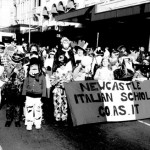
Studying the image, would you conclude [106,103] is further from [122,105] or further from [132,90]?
[132,90]

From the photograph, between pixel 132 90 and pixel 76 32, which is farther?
pixel 76 32

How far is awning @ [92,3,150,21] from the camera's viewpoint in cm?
1258

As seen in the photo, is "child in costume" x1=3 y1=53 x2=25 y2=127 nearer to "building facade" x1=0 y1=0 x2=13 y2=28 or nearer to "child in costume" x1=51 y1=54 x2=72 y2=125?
"child in costume" x1=51 y1=54 x2=72 y2=125

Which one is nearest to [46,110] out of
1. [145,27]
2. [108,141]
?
[108,141]

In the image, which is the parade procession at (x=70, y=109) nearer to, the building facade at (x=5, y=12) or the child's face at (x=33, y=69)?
the child's face at (x=33, y=69)

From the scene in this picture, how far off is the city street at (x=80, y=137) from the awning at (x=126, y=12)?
7.39 m

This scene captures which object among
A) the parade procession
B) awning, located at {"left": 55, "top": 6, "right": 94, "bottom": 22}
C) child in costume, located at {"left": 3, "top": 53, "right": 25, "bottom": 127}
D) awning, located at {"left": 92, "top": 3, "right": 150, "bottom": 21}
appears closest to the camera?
the parade procession

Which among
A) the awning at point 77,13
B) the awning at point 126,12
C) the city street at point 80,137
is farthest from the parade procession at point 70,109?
the awning at point 77,13

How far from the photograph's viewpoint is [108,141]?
5.41 meters

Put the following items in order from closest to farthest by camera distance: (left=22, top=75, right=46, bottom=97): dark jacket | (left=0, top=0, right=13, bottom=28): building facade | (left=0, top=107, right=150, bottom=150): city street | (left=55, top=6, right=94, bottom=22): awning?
(left=0, top=107, right=150, bottom=150): city street, (left=22, top=75, right=46, bottom=97): dark jacket, (left=55, top=6, right=94, bottom=22): awning, (left=0, top=0, right=13, bottom=28): building facade

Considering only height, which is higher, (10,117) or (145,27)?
(145,27)

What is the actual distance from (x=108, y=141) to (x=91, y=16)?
12862 millimetres

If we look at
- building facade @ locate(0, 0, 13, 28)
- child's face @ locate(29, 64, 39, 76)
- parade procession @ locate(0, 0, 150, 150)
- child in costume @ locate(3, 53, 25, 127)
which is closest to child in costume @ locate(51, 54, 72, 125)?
parade procession @ locate(0, 0, 150, 150)

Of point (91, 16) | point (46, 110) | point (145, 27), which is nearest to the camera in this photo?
point (46, 110)
